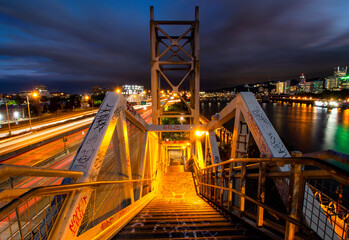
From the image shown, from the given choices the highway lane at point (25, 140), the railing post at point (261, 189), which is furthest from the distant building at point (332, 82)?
the railing post at point (261, 189)

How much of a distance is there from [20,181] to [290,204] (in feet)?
48.2

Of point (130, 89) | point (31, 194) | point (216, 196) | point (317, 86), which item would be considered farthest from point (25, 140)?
point (317, 86)

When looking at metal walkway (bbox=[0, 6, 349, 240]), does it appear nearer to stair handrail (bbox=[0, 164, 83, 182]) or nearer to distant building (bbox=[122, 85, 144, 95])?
stair handrail (bbox=[0, 164, 83, 182])

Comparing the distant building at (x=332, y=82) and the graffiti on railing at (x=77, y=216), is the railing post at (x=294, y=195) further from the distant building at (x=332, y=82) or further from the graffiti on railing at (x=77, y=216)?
the distant building at (x=332, y=82)

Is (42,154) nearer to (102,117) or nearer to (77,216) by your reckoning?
(102,117)

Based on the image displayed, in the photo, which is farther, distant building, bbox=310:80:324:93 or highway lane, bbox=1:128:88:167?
distant building, bbox=310:80:324:93

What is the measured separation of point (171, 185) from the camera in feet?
33.9

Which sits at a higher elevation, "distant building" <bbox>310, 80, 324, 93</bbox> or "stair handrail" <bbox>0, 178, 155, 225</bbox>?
"distant building" <bbox>310, 80, 324, 93</bbox>

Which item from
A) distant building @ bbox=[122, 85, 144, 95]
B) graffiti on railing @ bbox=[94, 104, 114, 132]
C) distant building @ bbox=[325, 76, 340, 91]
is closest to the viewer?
graffiti on railing @ bbox=[94, 104, 114, 132]

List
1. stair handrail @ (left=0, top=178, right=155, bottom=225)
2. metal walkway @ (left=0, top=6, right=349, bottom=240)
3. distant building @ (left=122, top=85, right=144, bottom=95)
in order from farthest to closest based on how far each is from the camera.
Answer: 1. distant building @ (left=122, top=85, right=144, bottom=95)
2. metal walkway @ (left=0, top=6, right=349, bottom=240)
3. stair handrail @ (left=0, top=178, right=155, bottom=225)

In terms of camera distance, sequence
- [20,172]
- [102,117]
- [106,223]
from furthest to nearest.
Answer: [102,117] < [106,223] < [20,172]

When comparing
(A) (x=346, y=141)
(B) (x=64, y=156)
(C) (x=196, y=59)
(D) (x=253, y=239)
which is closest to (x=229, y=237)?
(D) (x=253, y=239)

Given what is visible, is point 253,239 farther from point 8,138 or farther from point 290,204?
point 8,138

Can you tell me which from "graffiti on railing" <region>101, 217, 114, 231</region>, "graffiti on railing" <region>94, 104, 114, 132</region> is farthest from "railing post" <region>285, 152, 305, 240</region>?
"graffiti on railing" <region>94, 104, 114, 132</region>
